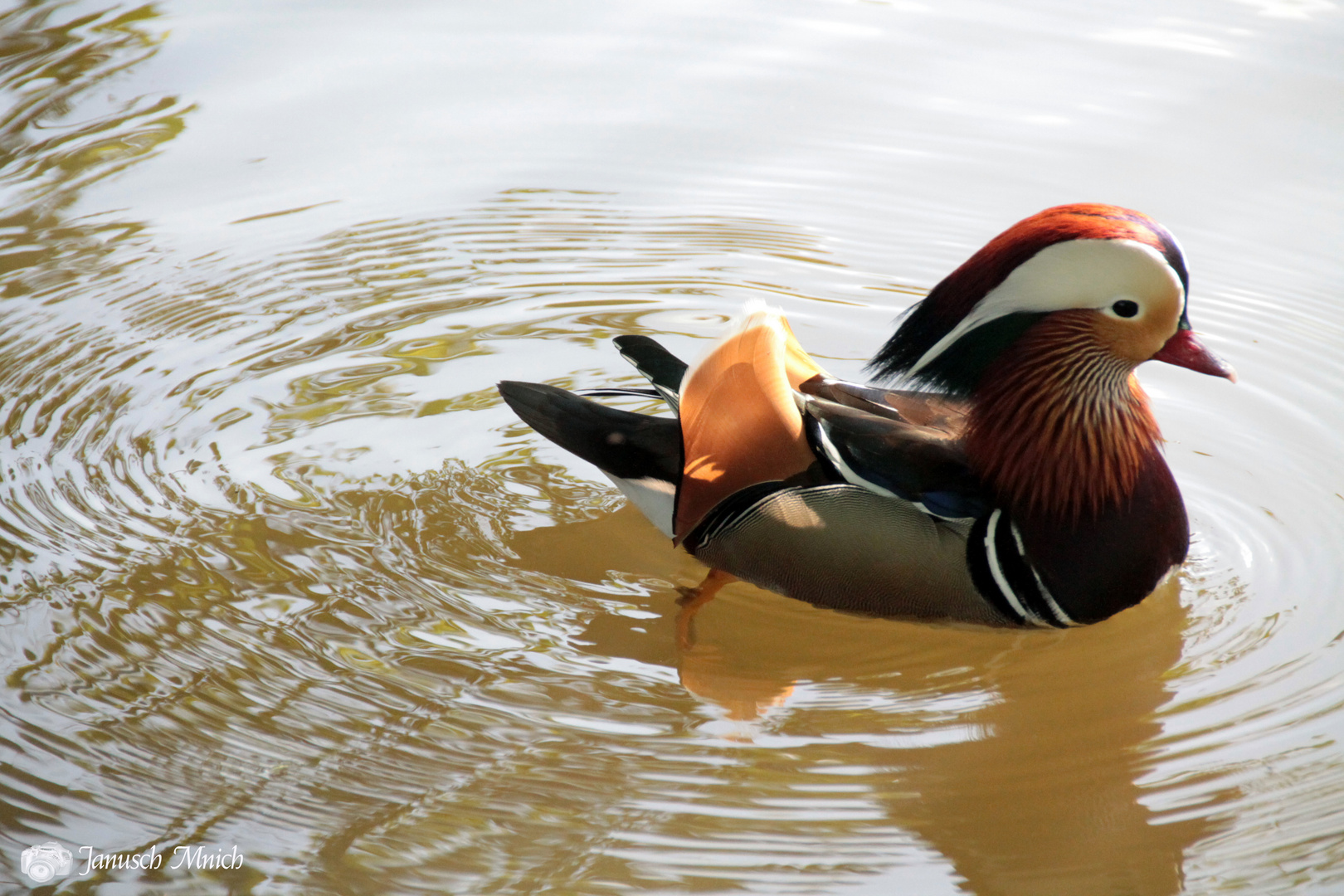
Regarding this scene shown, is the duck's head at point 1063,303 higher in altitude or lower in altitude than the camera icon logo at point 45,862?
higher

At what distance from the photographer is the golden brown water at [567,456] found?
3.10m

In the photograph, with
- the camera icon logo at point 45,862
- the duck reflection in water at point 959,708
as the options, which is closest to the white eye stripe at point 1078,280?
the duck reflection in water at point 959,708

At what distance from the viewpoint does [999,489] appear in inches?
145

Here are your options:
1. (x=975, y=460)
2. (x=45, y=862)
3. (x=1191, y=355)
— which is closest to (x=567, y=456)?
(x=975, y=460)

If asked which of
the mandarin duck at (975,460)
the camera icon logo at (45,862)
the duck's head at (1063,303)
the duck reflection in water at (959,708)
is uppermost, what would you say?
the duck's head at (1063,303)

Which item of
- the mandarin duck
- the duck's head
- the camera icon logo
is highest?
the duck's head

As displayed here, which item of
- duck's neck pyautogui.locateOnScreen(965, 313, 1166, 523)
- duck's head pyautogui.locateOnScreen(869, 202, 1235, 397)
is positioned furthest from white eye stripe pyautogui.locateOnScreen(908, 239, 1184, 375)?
duck's neck pyautogui.locateOnScreen(965, 313, 1166, 523)

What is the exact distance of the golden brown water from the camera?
3.10 meters

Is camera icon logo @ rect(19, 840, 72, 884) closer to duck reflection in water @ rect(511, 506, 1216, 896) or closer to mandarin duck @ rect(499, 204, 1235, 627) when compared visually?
duck reflection in water @ rect(511, 506, 1216, 896)

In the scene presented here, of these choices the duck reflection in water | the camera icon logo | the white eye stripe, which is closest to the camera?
the camera icon logo

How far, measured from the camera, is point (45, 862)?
9.67ft

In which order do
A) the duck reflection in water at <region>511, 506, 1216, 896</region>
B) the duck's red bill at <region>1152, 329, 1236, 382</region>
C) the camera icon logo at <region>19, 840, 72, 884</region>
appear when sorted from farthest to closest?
the duck's red bill at <region>1152, 329, 1236, 382</region>, the duck reflection in water at <region>511, 506, 1216, 896</region>, the camera icon logo at <region>19, 840, 72, 884</region>

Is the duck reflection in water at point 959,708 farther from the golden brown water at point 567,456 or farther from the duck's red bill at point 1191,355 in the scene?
the duck's red bill at point 1191,355

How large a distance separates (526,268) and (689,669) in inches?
95.4
